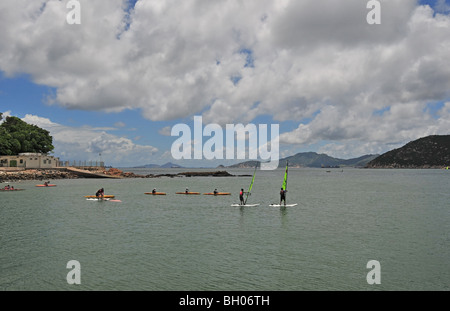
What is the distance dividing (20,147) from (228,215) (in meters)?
127

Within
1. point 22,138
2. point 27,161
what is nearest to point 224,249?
point 27,161

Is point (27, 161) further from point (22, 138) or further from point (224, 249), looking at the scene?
point (224, 249)

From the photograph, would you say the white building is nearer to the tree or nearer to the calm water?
the tree

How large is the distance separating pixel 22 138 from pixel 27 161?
15334 millimetres

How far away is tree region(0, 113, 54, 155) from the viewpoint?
13138cm

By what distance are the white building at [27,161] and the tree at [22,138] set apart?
13.9 feet

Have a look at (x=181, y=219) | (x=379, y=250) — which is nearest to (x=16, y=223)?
(x=181, y=219)

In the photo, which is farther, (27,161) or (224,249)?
(27,161)

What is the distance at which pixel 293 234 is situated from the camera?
31391 mm

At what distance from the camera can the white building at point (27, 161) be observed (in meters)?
126

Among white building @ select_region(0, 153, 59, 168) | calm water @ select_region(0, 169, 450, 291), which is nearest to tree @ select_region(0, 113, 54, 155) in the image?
white building @ select_region(0, 153, 59, 168)

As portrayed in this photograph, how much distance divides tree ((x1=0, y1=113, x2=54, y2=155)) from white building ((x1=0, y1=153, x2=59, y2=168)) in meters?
4.22

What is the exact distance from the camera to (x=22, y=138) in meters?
139

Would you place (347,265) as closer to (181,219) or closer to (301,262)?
(301,262)
